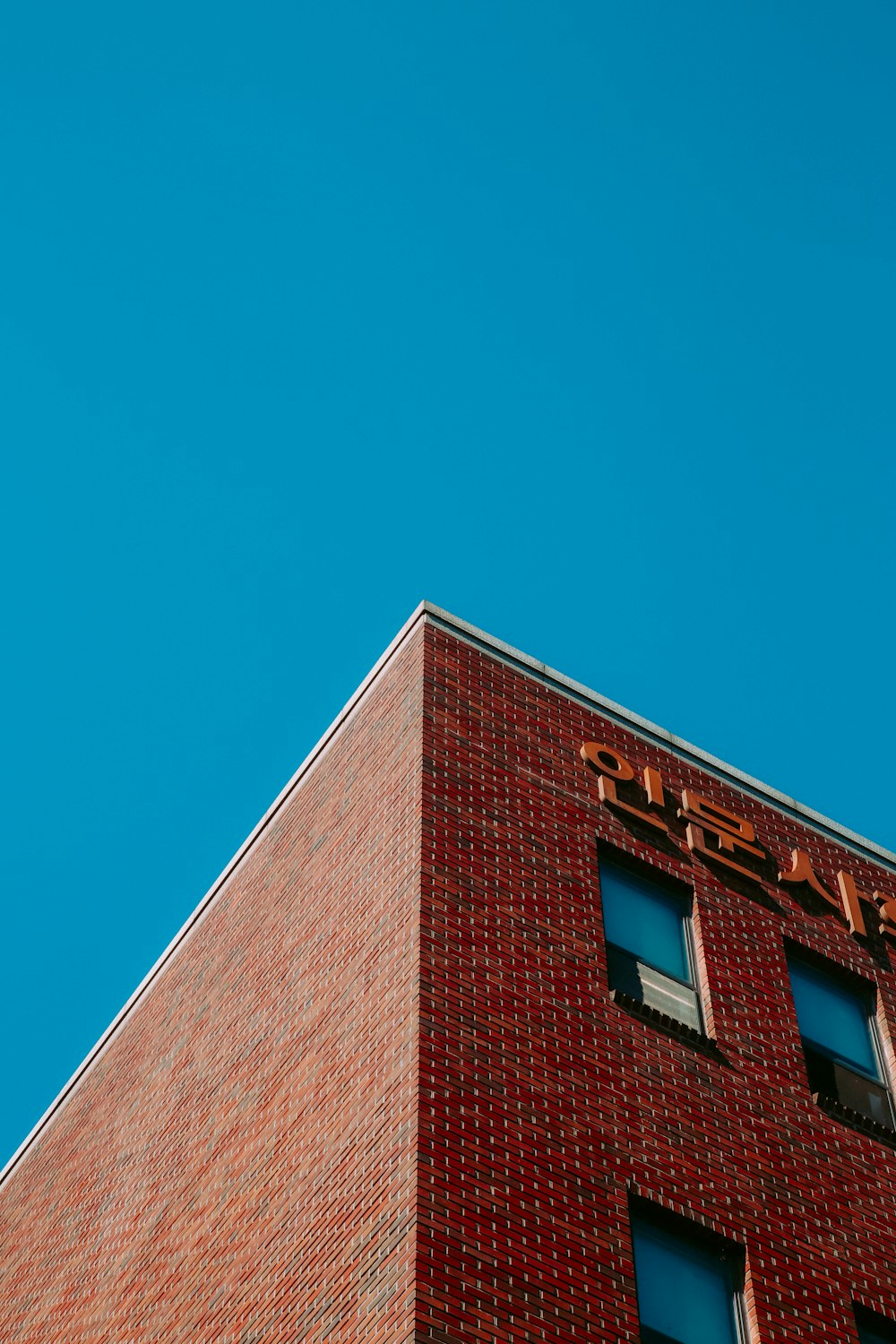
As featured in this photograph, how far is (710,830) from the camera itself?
23.6 meters


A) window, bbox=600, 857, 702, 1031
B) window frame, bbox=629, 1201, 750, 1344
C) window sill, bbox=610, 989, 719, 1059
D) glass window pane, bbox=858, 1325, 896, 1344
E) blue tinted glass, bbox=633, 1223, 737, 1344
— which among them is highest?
window, bbox=600, 857, 702, 1031

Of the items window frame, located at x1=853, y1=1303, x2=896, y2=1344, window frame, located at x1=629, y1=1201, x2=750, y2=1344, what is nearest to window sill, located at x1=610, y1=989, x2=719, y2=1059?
window frame, located at x1=629, y1=1201, x2=750, y2=1344

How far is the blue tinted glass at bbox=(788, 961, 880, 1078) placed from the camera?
72.2 feet

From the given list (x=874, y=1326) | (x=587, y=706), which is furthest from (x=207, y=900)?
(x=874, y=1326)

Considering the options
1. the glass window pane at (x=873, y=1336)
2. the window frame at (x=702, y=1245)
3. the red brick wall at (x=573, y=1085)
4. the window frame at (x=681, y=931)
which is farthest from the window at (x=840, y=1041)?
the window frame at (x=702, y=1245)

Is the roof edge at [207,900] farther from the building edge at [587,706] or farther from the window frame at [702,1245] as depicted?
the window frame at [702,1245]

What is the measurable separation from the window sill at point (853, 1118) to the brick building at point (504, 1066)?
0.19ft

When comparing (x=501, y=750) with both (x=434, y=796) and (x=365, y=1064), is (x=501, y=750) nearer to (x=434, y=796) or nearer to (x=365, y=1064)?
(x=434, y=796)

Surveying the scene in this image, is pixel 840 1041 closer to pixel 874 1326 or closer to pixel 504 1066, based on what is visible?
pixel 874 1326

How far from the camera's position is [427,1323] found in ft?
48.3

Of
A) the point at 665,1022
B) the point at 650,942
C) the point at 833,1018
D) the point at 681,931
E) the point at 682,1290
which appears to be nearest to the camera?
the point at 682,1290

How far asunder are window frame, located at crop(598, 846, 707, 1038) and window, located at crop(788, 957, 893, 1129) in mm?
1519

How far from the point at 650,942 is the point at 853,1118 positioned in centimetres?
307

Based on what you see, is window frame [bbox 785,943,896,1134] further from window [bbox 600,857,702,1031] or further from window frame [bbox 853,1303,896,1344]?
window frame [bbox 853,1303,896,1344]
